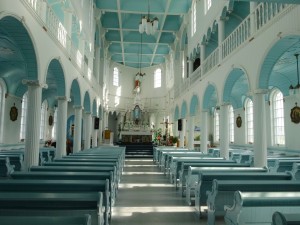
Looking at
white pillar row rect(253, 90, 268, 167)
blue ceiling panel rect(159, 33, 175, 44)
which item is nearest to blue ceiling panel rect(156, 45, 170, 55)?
blue ceiling panel rect(159, 33, 175, 44)

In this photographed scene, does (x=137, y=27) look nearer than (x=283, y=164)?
No

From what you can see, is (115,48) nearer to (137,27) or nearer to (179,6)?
(137,27)

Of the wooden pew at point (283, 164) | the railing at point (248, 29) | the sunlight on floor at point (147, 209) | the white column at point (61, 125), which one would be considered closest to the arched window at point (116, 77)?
the railing at point (248, 29)

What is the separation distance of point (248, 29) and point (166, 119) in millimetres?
22856

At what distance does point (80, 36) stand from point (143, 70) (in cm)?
2021

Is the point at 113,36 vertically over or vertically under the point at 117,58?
over

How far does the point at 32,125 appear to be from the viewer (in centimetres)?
940

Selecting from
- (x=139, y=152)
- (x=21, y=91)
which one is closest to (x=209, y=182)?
(x=21, y=91)

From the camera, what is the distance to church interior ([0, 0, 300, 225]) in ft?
16.3

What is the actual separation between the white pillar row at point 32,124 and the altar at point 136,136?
1951 cm

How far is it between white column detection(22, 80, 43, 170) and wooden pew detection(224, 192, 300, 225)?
7109mm

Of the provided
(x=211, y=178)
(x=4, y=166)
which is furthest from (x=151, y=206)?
(x=4, y=166)

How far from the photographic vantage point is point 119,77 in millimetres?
36500

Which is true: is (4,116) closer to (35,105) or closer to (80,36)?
(80,36)
